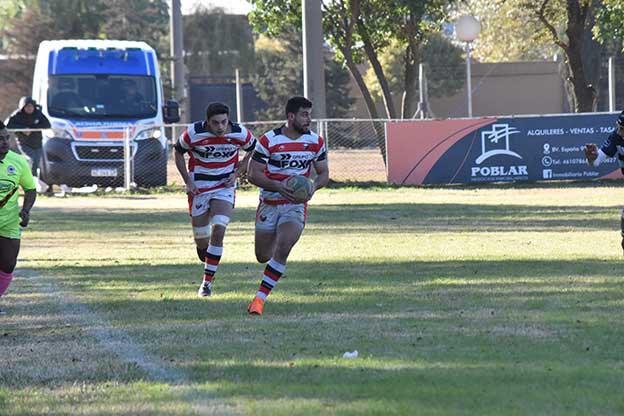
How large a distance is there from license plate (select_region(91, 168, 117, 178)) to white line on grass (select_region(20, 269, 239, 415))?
53.7ft

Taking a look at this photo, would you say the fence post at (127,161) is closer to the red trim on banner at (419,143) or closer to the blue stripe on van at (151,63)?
the blue stripe on van at (151,63)

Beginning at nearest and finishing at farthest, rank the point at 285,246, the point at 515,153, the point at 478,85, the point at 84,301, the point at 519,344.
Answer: the point at 519,344 → the point at 285,246 → the point at 84,301 → the point at 515,153 → the point at 478,85

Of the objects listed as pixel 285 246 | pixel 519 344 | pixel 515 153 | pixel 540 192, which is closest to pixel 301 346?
pixel 519 344

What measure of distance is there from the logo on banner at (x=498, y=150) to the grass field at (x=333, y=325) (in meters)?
9.28

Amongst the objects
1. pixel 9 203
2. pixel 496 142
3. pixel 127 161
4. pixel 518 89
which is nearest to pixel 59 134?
pixel 127 161

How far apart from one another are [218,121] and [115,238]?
699cm

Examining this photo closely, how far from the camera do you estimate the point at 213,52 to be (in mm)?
72375

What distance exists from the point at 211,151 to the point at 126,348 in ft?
12.3

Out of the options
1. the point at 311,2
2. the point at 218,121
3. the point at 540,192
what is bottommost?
the point at 540,192

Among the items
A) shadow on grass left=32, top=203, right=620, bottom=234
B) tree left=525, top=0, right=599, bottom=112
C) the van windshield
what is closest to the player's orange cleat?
shadow on grass left=32, top=203, right=620, bottom=234

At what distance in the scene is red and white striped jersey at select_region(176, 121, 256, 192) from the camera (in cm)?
1219

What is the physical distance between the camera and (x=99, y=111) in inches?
1148

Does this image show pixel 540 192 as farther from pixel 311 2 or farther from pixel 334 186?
pixel 311 2

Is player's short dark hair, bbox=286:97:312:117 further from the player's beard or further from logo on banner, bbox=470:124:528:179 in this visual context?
logo on banner, bbox=470:124:528:179
